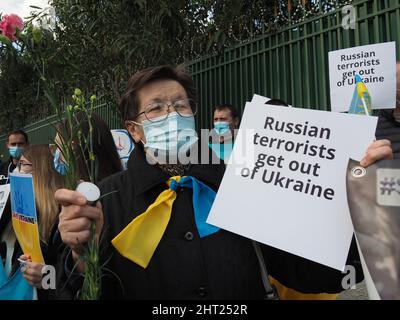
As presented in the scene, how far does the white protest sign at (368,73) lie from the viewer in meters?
2.90

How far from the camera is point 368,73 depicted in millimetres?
2994

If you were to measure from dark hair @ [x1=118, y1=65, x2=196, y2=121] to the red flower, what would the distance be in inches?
32.7

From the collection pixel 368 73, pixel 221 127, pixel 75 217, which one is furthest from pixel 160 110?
pixel 221 127

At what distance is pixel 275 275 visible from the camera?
175cm

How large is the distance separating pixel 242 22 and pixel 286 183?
15.8ft

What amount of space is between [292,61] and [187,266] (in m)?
4.14

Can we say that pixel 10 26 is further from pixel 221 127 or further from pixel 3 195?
pixel 221 127

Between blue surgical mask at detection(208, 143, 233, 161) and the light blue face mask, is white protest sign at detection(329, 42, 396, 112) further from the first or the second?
the light blue face mask

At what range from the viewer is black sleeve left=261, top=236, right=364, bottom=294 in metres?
1.65

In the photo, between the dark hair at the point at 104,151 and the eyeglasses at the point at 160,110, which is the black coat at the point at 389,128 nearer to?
the eyeglasses at the point at 160,110

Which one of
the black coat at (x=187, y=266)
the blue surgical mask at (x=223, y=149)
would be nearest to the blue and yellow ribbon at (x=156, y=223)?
the black coat at (x=187, y=266)
